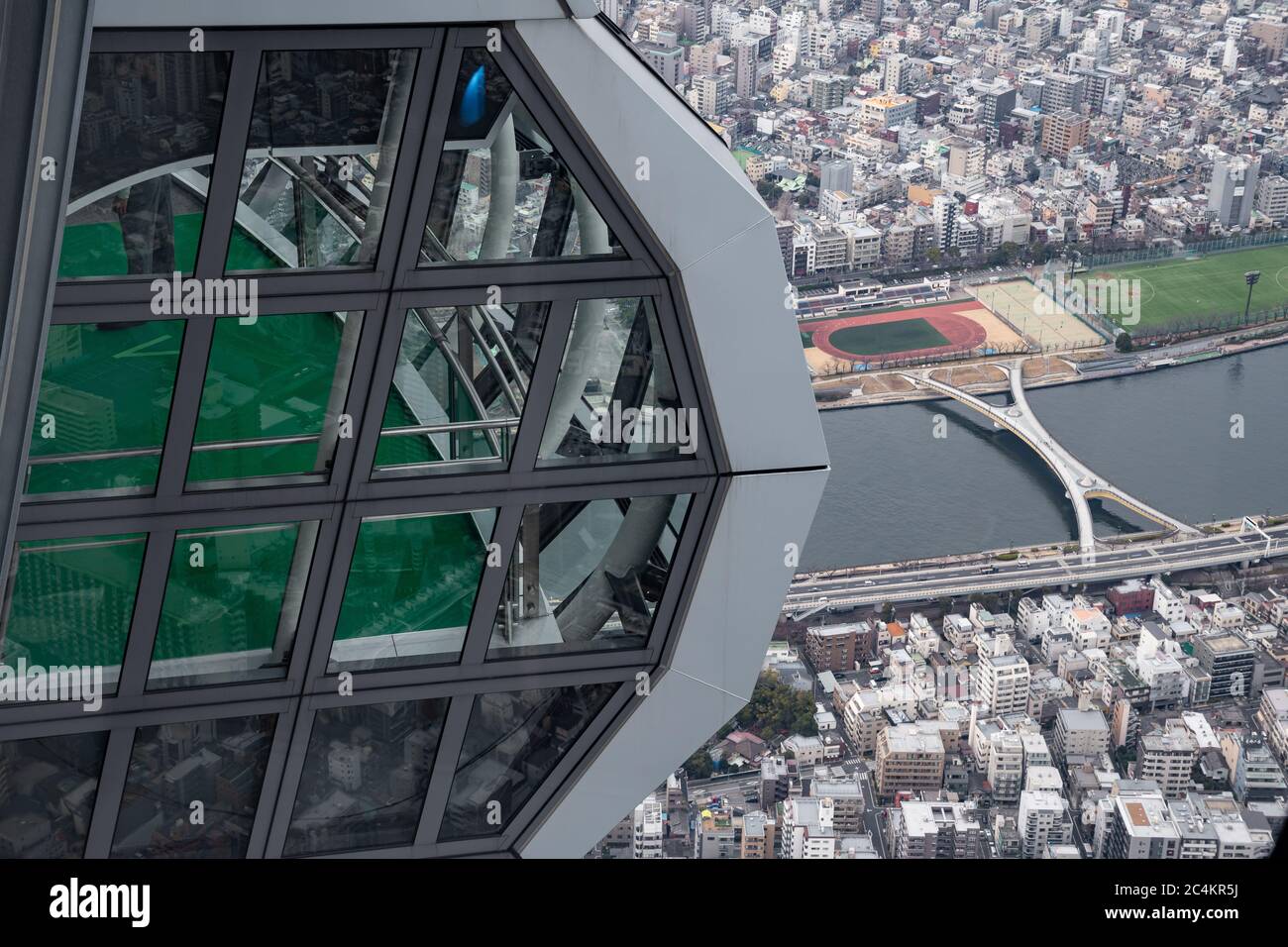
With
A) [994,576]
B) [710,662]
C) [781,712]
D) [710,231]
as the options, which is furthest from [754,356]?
[994,576]

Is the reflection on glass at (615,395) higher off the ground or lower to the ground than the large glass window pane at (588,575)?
higher

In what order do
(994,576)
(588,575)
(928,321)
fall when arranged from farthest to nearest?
1. (928,321)
2. (994,576)
3. (588,575)

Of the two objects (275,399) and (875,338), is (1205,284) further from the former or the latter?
(275,399)

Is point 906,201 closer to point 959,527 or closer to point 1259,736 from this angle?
point 959,527

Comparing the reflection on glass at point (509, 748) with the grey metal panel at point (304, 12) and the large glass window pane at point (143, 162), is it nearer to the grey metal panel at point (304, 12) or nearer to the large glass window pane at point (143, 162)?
the large glass window pane at point (143, 162)

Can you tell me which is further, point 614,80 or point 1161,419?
point 1161,419

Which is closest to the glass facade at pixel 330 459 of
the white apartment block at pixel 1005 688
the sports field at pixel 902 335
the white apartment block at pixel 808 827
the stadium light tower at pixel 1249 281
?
the white apartment block at pixel 808 827
